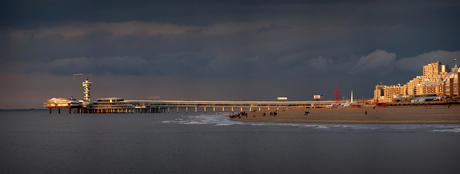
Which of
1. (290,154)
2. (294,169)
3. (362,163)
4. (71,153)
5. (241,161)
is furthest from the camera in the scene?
(71,153)

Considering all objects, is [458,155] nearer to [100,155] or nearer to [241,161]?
[241,161]

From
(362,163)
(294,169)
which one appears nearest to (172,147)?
(294,169)

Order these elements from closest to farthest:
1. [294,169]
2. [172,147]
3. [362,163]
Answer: [294,169] < [362,163] < [172,147]

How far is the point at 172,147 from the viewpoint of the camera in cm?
3284

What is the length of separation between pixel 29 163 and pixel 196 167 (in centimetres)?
1210

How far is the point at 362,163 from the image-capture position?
75.9 ft

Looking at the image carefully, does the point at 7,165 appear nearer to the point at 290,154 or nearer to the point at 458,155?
the point at 290,154

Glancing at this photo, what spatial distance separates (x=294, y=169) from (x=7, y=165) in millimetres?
19087

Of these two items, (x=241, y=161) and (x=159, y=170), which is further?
(x=241, y=161)

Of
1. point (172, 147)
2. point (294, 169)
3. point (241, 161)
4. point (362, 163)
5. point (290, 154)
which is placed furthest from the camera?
point (172, 147)

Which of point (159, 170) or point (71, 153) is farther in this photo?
point (71, 153)

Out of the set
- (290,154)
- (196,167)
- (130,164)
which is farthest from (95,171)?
(290,154)

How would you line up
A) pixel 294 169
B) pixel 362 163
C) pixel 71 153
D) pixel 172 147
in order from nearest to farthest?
pixel 294 169 → pixel 362 163 → pixel 71 153 → pixel 172 147

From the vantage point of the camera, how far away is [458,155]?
25234mm
